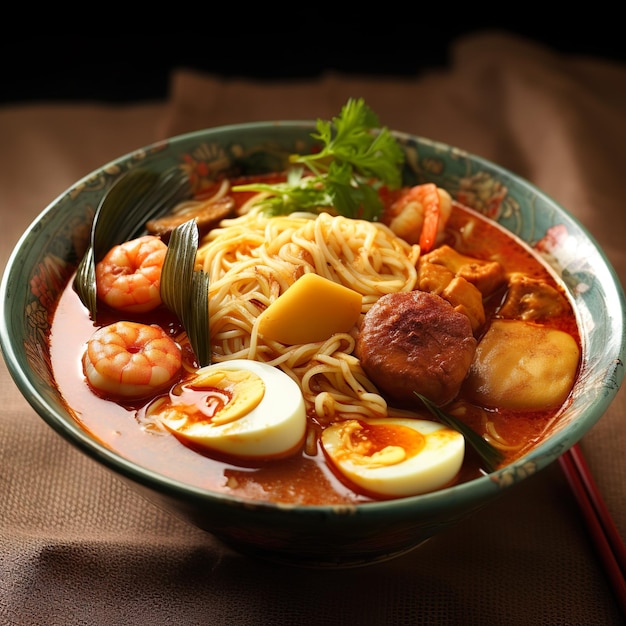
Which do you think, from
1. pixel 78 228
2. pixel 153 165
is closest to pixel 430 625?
pixel 78 228

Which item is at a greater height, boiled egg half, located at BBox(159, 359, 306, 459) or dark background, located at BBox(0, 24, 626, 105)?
dark background, located at BBox(0, 24, 626, 105)

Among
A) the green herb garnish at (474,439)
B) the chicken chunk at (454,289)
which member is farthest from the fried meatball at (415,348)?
the chicken chunk at (454,289)

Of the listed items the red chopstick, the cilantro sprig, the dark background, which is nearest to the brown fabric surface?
the red chopstick

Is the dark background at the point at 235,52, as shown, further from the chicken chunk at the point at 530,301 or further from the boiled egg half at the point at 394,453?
the boiled egg half at the point at 394,453

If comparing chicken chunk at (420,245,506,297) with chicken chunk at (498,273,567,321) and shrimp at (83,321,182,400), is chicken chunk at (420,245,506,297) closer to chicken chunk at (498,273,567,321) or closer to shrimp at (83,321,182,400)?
chicken chunk at (498,273,567,321)

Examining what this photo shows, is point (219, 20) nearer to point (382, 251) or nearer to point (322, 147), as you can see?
point (322, 147)

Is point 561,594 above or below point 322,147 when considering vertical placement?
below

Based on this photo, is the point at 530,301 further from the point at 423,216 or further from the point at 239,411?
the point at 239,411
